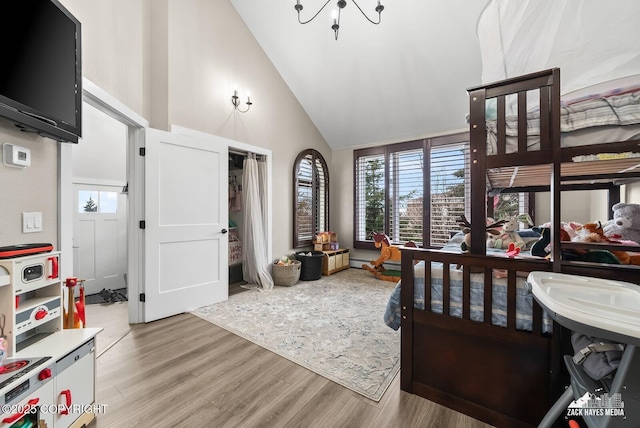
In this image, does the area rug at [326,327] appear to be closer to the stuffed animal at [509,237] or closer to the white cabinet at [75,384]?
the white cabinet at [75,384]

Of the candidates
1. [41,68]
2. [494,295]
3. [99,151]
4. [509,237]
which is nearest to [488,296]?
[494,295]

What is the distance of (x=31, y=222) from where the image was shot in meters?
1.37

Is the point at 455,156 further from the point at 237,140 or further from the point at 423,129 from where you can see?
the point at 237,140

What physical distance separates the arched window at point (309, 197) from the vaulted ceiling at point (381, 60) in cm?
85

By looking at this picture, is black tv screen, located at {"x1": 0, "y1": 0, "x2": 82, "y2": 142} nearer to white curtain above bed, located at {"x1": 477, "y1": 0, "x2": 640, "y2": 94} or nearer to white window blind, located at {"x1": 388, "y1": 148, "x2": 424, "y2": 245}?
white curtain above bed, located at {"x1": 477, "y1": 0, "x2": 640, "y2": 94}

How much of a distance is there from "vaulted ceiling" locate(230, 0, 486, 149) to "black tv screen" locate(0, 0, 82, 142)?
2.57m

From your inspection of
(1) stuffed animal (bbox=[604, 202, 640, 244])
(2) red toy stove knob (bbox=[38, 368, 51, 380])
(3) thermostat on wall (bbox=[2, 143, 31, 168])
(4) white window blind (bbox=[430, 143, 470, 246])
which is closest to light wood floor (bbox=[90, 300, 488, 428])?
(2) red toy stove knob (bbox=[38, 368, 51, 380])

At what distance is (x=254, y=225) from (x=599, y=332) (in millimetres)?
3314

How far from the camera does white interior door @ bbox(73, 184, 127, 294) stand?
3234 mm

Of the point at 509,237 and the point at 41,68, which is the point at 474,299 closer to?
the point at 509,237

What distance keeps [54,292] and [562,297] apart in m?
2.20

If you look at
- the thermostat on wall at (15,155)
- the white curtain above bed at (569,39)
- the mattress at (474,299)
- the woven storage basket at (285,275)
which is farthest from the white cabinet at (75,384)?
the white curtain above bed at (569,39)

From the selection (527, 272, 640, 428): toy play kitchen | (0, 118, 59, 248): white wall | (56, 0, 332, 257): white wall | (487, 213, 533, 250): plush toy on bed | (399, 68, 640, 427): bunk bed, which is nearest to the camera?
(527, 272, 640, 428): toy play kitchen

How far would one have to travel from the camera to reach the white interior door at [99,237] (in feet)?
10.6
